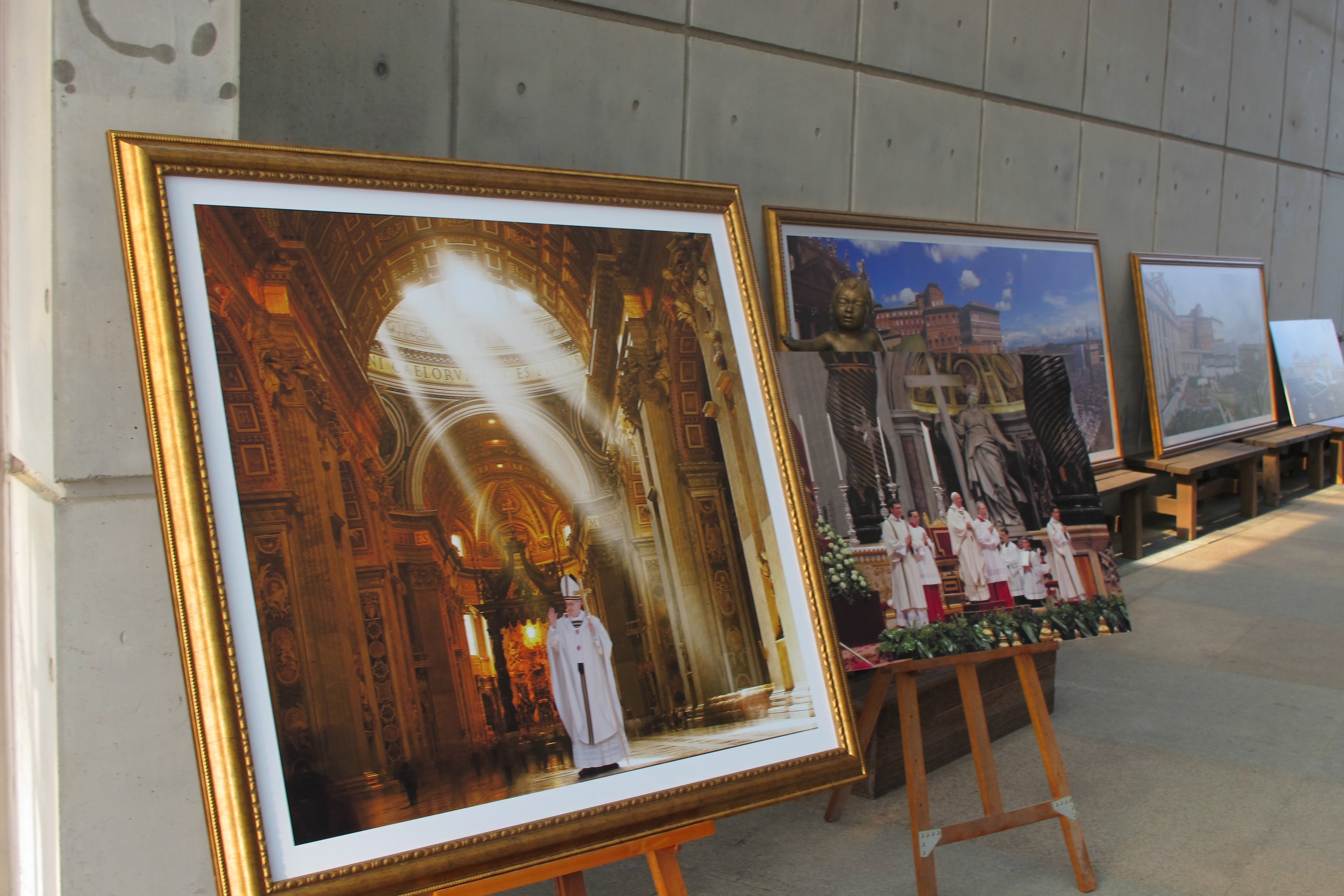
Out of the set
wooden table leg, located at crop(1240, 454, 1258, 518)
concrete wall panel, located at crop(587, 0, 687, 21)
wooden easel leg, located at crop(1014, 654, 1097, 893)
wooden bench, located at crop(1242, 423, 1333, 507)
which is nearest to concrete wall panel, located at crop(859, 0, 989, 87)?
concrete wall panel, located at crop(587, 0, 687, 21)

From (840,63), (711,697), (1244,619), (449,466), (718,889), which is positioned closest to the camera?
(449,466)

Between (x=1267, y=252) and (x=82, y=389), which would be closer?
(x=82, y=389)

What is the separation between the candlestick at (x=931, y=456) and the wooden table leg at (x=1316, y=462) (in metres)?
7.45

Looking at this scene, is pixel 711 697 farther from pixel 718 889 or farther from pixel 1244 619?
pixel 1244 619

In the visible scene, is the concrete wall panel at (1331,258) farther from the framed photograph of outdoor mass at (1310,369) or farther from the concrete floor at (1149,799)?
the concrete floor at (1149,799)

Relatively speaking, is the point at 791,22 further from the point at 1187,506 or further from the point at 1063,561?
the point at 1187,506

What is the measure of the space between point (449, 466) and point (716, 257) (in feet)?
2.30

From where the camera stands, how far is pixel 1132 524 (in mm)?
6016

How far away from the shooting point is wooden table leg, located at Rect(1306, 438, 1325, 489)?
8.25 metres

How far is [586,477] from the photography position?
1.73m

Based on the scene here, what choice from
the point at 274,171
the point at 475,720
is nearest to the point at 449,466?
the point at 475,720

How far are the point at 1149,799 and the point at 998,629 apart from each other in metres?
1.22

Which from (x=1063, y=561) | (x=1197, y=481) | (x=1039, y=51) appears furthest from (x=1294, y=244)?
(x=1063, y=561)

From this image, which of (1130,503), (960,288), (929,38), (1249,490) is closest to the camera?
(929,38)
